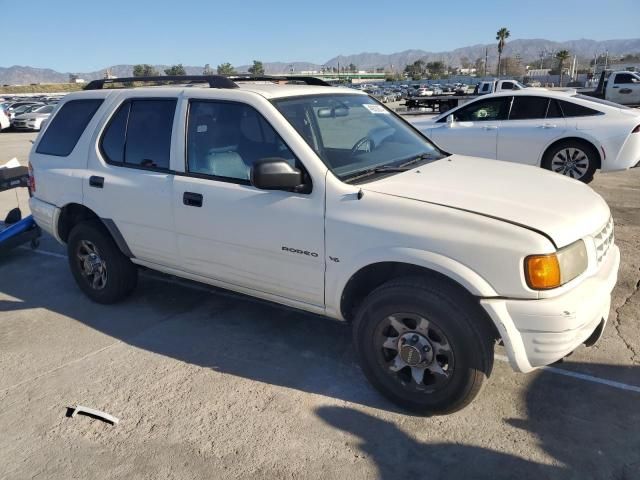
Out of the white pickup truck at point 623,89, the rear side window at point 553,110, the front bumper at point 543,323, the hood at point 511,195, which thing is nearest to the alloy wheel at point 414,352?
the front bumper at point 543,323

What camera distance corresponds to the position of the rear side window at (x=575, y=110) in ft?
27.0

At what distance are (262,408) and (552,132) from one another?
696 cm

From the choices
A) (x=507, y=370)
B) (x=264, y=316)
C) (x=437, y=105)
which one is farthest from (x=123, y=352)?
(x=437, y=105)

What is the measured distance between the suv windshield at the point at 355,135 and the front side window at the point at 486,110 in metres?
5.08

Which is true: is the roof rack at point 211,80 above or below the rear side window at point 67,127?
above

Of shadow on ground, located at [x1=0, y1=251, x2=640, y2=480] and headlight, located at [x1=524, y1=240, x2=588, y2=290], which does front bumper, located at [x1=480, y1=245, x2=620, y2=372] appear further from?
shadow on ground, located at [x1=0, y1=251, x2=640, y2=480]

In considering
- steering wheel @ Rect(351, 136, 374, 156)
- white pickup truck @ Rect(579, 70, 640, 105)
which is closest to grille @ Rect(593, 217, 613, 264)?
steering wheel @ Rect(351, 136, 374, 156)

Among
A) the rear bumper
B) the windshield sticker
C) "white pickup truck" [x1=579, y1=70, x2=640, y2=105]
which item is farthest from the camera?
"white pickup truck" [x1=579, y1=70, x2=640, y2=105]

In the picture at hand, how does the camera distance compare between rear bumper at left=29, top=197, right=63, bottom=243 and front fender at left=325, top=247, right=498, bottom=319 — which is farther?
rear bumper at left=29, top=197, right=63, bottom=243

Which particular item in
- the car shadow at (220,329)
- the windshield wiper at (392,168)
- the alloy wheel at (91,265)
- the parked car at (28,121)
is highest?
the windshield wiper at (392,168)

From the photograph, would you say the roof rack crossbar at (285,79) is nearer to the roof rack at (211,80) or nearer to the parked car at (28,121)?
the roof rack at (211,80)

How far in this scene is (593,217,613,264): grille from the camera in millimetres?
3025

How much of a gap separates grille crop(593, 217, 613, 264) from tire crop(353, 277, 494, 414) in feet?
2.66

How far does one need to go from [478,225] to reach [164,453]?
2066 mm
